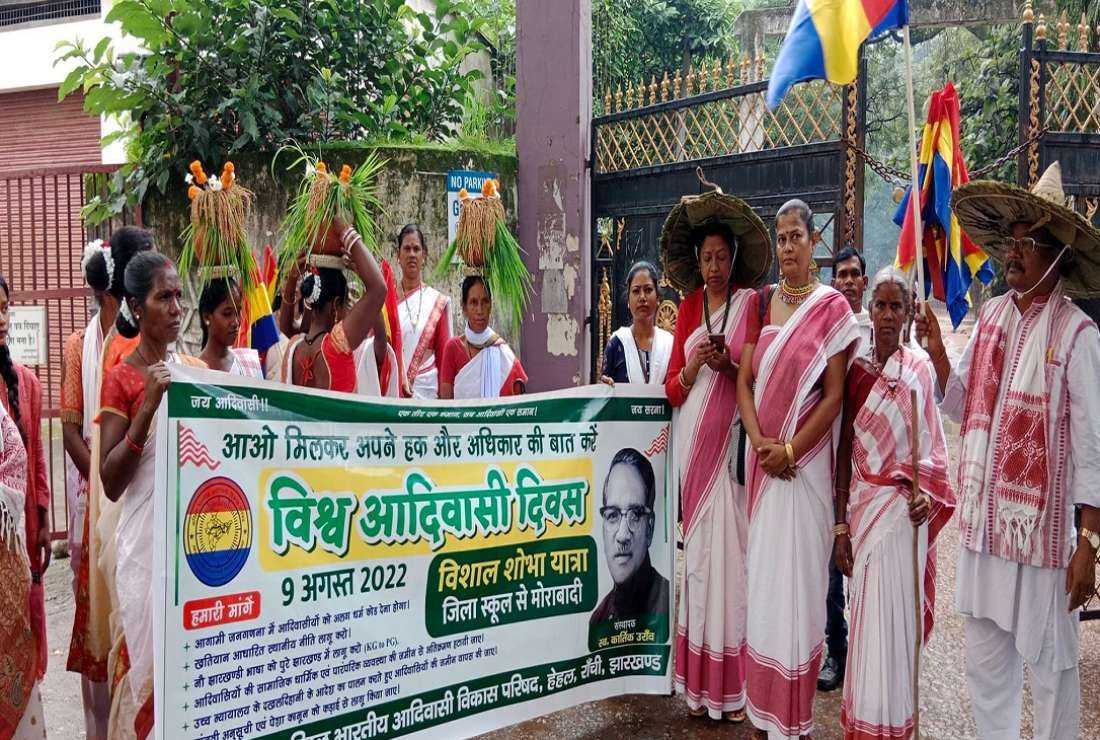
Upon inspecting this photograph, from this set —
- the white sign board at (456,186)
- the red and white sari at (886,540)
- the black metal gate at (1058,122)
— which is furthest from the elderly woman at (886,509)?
the white sign board at (456,186)

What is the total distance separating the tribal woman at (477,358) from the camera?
5094 millimetres

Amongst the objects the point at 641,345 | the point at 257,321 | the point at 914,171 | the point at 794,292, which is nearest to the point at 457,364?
the point at 641,345

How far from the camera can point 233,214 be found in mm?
3801

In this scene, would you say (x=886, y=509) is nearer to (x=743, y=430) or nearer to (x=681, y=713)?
(x=743, y=430)

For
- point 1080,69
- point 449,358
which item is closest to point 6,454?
point 449,358

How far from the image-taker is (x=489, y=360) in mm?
5141

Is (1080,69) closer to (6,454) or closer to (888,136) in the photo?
(6,454)

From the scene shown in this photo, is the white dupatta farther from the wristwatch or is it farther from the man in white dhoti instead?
the wristwatch

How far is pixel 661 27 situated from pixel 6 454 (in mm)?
15998

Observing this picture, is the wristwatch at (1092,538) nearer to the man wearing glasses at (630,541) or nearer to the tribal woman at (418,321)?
the man wearing glasses at (630,541)

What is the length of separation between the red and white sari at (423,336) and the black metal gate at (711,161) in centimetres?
186

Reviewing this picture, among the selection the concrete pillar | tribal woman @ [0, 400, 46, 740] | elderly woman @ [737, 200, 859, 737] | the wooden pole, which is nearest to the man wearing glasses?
elderly woman @ [737, 200, 859, 737]

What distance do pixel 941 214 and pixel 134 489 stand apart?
3.81m

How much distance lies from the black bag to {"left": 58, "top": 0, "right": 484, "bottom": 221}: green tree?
4860mm
